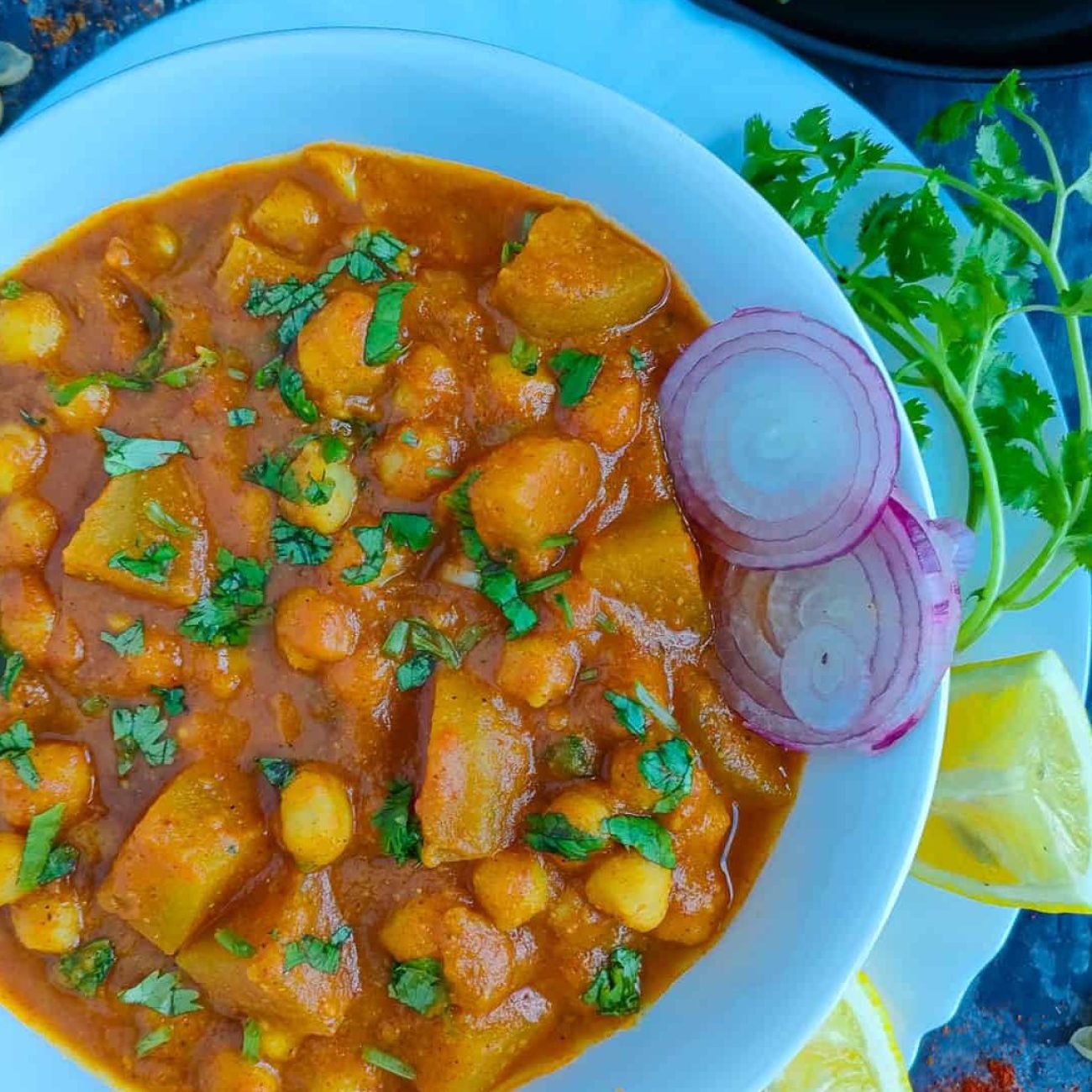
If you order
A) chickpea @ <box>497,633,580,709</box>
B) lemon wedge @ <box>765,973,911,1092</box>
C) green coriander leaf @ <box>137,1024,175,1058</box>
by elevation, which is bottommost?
lemon wedge @ <box>765,973,911,1092</box>

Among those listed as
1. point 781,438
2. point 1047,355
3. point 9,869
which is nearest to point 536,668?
point 781,438

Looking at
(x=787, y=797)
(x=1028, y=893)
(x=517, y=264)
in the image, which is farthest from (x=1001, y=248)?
(x=1028, y=893)

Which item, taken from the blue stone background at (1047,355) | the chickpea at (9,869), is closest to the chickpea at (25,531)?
the chickpea at (9,869)

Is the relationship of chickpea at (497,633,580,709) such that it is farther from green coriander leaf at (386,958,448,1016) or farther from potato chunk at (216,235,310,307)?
potato chunk at (216,235,310,307)

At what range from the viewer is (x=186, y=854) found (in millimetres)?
2768

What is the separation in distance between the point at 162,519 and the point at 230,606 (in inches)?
10.3

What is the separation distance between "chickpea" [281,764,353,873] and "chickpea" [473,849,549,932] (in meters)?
0.35

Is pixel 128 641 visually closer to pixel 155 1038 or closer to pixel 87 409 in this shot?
pixel 87 409

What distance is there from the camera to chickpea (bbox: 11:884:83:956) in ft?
9.61

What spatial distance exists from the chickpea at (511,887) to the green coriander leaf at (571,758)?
0.21m

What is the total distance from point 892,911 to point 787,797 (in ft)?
2.69

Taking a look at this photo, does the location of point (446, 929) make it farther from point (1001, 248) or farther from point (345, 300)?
point (1001, 248)

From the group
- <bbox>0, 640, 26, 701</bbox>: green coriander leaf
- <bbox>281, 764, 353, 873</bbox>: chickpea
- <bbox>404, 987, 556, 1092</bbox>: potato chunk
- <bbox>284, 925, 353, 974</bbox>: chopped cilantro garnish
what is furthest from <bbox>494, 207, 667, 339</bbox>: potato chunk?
<bbox>404, 987, 556, 1092</bbox>: potato chunk

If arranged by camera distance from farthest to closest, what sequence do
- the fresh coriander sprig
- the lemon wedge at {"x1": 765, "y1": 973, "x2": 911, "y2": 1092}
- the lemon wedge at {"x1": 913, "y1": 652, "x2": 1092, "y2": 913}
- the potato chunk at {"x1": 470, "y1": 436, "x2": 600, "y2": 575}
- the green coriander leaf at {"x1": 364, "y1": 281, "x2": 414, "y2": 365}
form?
the lemon wedge at {"x1": 765, "y1": 973, "x2": 911, "y2": 1092} → the lemon wedge at {"x1": 913, "y1": 652, "x2": 1092, "y2": 913} → the fresh coriander sprig → the green coriander leaf at {"x1": 364, "y1": 281, "x2": 414, "y2": 365} → the potato chunk at {"x1": 470, "y1": 436, "x2": 600, "y2": 575}
